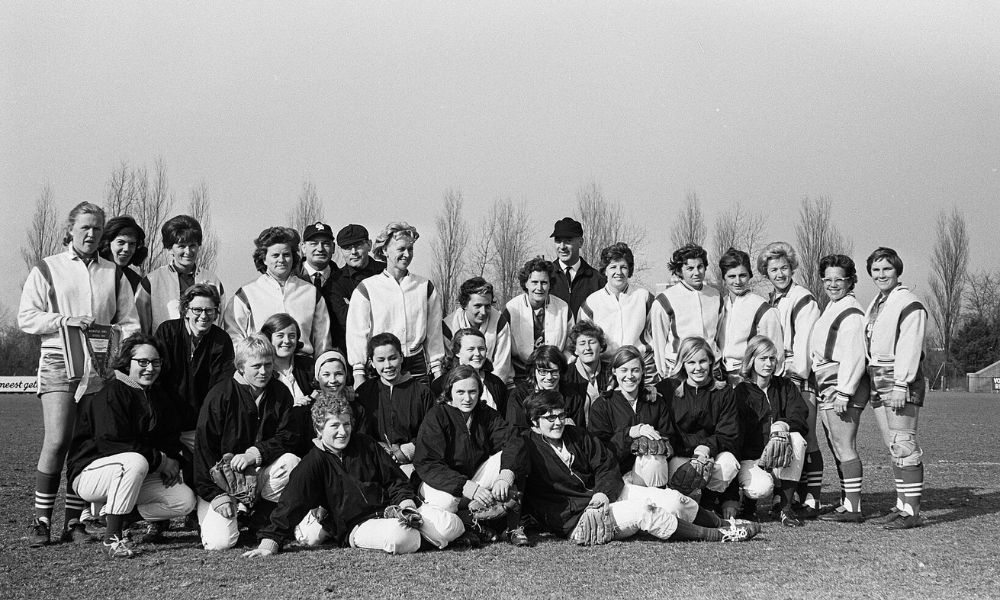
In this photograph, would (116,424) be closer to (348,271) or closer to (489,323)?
(348,271)

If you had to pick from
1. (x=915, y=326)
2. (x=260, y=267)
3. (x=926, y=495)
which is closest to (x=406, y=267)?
(x=260, y=267)

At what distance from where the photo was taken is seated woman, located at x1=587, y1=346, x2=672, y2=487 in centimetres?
575

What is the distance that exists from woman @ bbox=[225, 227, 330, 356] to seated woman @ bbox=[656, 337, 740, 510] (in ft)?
8.61

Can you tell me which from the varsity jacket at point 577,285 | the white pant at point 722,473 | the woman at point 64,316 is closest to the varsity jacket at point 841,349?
the white pant at point 722,473

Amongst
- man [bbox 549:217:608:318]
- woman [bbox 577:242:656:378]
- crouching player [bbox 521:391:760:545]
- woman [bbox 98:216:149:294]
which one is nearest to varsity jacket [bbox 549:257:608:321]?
man [bbox 549:217:608:318]

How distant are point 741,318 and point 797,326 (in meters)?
0.50

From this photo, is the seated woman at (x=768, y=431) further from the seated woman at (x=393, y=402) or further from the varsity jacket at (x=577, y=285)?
the seated woman at (x=393, y=402)

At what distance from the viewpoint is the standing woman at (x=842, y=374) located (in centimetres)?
638

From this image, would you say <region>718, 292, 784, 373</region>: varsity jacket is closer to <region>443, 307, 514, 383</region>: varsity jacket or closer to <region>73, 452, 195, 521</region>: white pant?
<region>443, 307, 514, 383</region>: varsity jacket

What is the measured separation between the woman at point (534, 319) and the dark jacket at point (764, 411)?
1498 millimetres

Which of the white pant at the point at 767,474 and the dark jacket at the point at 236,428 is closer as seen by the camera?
the dark jacket at the point at 236,428

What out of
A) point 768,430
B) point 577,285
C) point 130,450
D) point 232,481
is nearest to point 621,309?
point 577,285

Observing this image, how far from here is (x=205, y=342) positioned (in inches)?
229

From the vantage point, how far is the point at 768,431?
630cm
